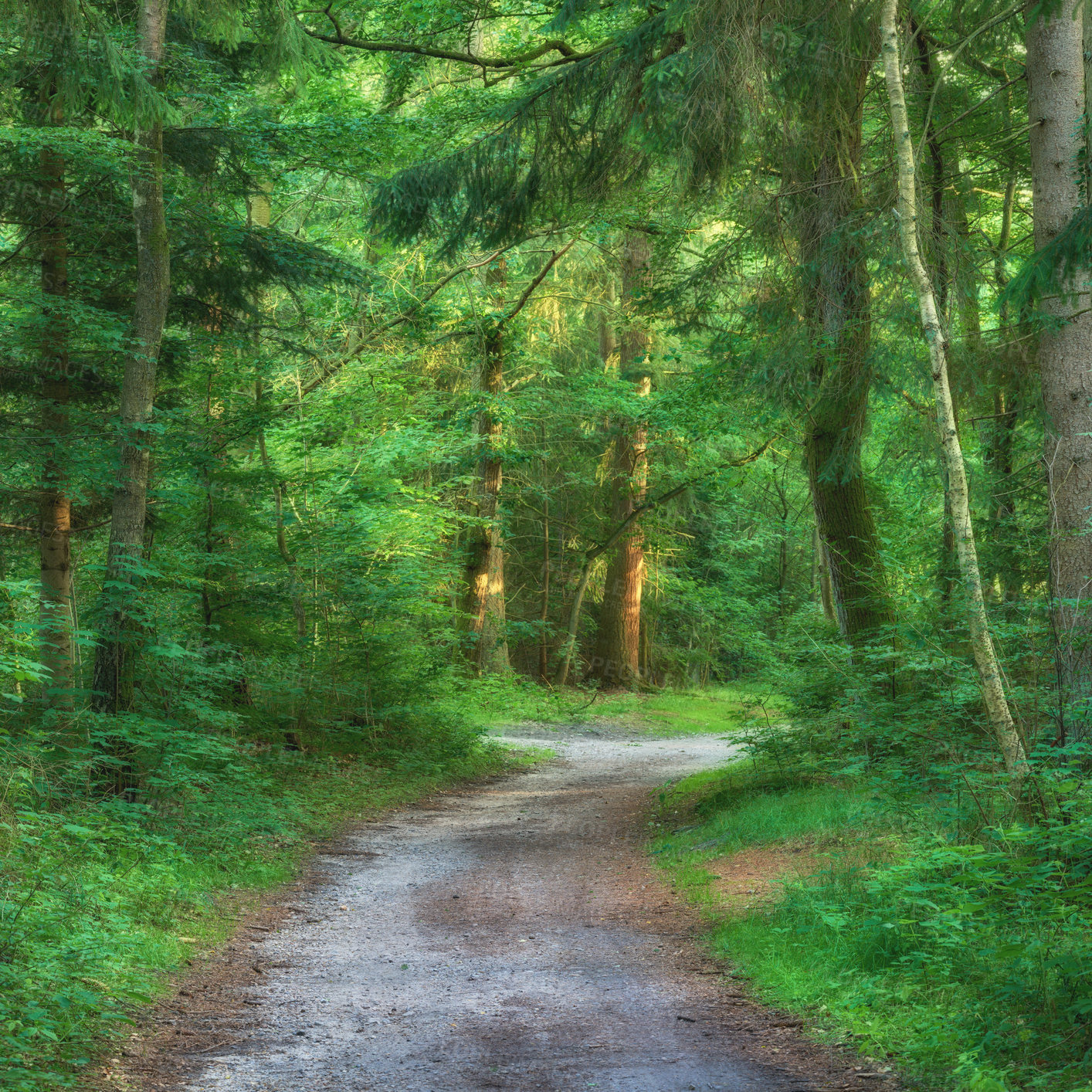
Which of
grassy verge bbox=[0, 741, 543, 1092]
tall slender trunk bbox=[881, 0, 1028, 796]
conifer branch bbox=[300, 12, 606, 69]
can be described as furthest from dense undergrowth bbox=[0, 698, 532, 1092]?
conifer branch bbox=[300, 12, 606, 69]

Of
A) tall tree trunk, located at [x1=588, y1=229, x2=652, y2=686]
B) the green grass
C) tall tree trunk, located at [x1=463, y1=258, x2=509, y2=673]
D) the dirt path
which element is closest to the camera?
the dirt path

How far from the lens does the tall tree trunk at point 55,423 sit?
29.6 ft

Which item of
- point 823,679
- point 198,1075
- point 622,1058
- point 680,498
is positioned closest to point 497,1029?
point 622,1058

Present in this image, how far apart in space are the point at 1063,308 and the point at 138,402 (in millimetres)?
7561

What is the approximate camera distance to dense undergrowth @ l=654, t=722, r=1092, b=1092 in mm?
3986

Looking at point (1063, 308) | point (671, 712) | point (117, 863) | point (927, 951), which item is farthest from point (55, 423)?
point (671, 712)

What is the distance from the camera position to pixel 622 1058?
4430 mm

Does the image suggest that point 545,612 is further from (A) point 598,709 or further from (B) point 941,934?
(B) point 941,934

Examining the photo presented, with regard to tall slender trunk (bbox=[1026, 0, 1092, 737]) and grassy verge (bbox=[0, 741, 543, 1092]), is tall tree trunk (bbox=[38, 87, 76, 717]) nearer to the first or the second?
grassy verge (bbox=[0, 741, 543, 1092])

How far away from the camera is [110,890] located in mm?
6250

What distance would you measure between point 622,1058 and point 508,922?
2.75 m

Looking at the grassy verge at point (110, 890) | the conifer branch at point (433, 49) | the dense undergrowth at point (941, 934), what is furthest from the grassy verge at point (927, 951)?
the conifer branch at point (433, 49)

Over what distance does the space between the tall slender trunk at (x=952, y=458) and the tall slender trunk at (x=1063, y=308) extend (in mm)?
1136

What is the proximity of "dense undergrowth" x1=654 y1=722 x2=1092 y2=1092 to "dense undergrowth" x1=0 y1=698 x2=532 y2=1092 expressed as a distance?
3383mm
